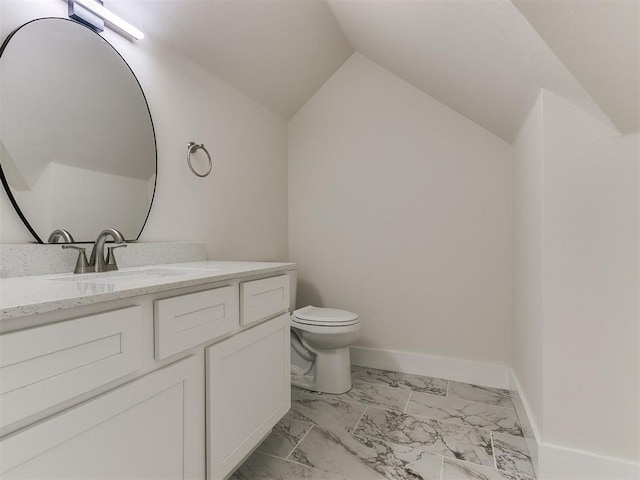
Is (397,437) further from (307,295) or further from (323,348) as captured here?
(307,295)

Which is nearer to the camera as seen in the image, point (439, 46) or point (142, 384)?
point (142, 384)

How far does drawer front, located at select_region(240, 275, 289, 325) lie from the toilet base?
2.31 feet

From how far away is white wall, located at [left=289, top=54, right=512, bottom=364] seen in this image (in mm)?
2271

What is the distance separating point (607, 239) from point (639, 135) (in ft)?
1.21

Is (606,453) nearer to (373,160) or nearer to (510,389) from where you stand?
(510,389)

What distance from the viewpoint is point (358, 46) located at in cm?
241

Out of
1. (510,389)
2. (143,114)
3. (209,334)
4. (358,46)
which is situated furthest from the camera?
(358,46)

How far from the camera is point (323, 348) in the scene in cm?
217

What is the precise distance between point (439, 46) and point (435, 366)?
1.94 meters

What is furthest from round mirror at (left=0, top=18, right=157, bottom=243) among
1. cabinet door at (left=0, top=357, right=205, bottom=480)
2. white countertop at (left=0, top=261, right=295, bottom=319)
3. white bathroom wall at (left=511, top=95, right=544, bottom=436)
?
white bathroom wall at (left=511, top=95, right=544, bottom=436)

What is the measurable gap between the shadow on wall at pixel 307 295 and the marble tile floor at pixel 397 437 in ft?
2.29

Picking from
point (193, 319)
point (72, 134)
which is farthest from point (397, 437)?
point (72, 134)

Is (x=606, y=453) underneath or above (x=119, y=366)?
underneath

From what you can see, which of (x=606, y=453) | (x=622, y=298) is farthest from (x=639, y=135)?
(x=606, y=453)
